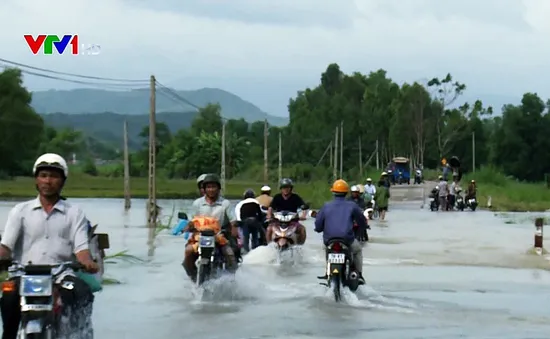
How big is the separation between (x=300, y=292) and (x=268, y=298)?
2.70 ft

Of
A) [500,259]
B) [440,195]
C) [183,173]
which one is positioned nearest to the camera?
[500,259]

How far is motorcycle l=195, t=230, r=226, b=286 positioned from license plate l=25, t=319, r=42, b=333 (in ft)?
22.5

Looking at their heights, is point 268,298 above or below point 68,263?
below

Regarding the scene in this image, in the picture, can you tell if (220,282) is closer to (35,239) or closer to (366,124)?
(35,239)

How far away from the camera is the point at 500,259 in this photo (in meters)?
22.2

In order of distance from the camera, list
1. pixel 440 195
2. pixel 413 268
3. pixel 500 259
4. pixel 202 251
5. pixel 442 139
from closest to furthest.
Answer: pixel 202 251 < pixel 413 268 < pixel 500 259 < pixel 440 195 < pixel 442 139

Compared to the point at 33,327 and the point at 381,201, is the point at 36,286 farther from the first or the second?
the point at 381,201

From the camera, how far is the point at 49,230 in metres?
7.68

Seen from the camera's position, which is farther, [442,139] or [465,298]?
[442,139]

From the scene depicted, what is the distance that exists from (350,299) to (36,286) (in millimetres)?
7428

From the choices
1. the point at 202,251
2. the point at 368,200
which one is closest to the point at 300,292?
the point at 202,251

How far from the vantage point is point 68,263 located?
7465mm

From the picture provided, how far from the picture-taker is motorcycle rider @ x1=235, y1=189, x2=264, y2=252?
2083cm

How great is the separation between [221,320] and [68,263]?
17.2ft
